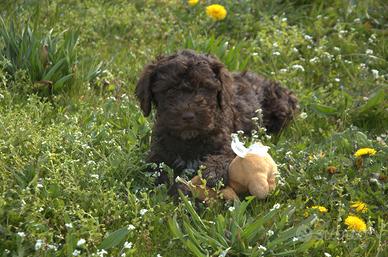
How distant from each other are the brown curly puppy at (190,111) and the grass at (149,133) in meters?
0.26

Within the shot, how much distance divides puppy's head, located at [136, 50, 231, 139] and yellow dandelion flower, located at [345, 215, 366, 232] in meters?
1.21

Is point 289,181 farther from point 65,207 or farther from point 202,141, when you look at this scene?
point 65,207

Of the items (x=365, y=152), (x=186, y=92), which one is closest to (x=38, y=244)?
(x=186, y=92)

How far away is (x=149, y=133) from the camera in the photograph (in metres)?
5.63

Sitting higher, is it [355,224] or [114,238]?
[114,238]

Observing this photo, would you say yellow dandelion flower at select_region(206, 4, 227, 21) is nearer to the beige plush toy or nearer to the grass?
the grass

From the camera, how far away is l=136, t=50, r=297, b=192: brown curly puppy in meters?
4.95

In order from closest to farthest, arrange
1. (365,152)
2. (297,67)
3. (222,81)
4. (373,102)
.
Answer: (365,152)
(222,81)
(373,102)
(297,67)

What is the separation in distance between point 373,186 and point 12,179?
2.38m

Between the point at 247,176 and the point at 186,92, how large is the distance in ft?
2.58

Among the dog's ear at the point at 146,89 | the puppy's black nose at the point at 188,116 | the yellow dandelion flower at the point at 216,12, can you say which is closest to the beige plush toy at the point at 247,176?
the puppy's black nose at the point at 188,116

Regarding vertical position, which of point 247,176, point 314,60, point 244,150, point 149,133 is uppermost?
point 244,150

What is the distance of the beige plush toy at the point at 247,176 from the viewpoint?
4.61 m

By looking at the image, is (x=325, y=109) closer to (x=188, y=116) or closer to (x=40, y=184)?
(x=188, y=116)
